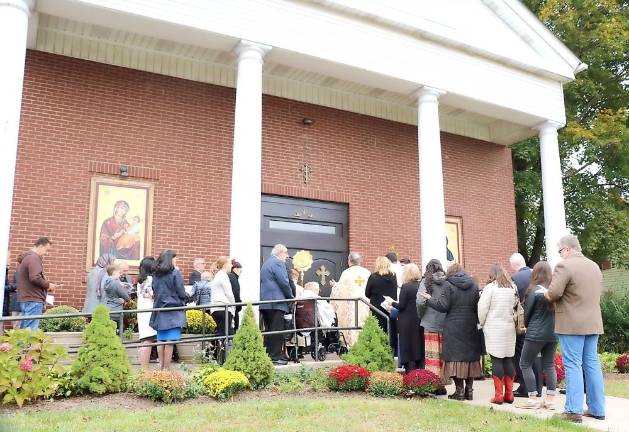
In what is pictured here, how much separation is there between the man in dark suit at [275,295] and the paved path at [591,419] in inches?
95.3

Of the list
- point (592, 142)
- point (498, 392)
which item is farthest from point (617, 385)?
point (592, 142)

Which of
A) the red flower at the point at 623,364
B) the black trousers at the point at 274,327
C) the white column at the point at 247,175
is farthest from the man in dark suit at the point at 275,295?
the red flower at the point at 623,364

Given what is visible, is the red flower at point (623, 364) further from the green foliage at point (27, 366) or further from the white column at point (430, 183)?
the green foliage at point (27, 366)

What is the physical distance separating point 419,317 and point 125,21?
6.42m

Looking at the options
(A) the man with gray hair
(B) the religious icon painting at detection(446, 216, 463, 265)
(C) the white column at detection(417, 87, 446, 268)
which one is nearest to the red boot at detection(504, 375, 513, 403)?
(A) the man with gray hair

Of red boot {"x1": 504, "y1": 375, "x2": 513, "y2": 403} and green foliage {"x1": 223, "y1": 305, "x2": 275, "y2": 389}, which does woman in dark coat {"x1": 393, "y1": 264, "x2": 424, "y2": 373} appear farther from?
green foliage {"x1": 223, "y1": 305, "x2": 275, "y2": 389}

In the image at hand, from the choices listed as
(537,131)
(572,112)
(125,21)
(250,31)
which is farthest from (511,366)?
(572,112)

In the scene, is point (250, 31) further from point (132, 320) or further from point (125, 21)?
point (132, 320)

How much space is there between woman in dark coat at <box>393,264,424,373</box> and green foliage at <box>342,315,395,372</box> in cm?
20

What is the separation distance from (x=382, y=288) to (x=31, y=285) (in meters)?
4.73

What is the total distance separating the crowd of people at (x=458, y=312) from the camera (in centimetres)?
609

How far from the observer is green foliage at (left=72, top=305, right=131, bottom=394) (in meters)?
6.68

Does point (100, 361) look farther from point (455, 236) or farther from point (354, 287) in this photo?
point (455, 236)

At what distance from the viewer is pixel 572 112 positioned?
20781 millimetres
